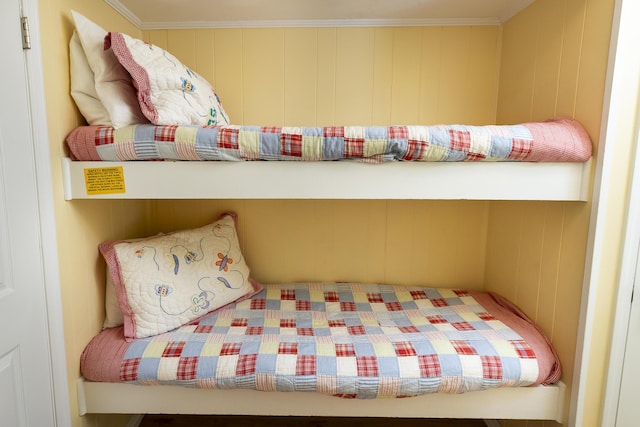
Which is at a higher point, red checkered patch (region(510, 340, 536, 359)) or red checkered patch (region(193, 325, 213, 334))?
red checkered patch (region(510, 340, 536, 359))

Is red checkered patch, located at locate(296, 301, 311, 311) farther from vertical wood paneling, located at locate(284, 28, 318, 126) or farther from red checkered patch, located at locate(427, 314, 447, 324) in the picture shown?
vertical wood paneling, located at locate(284, 28, 318, 126)

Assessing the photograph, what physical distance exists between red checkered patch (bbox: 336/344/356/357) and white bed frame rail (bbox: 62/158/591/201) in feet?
1.70

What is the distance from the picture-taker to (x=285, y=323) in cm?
141

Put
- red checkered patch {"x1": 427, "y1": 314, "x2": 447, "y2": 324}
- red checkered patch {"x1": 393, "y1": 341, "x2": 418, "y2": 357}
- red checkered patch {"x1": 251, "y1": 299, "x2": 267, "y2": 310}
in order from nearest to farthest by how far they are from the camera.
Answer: red checkered patch {"x1": 393, "y1": 341, "x2": 418, "y2": 357}, red checkered patch {"x1": 427, "y1": 314, "x2": 447, "y2": 324}, red checkered patch {"x1": 251, "y1": 299, "x2": 267, "y2": 310}

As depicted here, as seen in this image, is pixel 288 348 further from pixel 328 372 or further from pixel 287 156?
pixel 287 156

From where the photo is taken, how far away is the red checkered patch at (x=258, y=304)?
5.08ft

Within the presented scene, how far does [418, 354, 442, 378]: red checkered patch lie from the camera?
1.14 metres

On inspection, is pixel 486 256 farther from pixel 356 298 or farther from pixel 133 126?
pixel 133 126

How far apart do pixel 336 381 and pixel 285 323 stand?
0.36 meters

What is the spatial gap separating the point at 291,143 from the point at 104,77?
2.11ft

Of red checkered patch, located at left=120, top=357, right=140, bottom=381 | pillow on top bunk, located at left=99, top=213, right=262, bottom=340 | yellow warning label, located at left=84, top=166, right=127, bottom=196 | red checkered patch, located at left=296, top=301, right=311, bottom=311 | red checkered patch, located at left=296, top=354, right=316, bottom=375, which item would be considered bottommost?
red checkered patch, located at left=120, top=357, right=140, bottom=381

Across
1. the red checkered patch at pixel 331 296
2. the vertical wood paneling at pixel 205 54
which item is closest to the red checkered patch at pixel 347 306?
the red checkered patch at pixel 331 296

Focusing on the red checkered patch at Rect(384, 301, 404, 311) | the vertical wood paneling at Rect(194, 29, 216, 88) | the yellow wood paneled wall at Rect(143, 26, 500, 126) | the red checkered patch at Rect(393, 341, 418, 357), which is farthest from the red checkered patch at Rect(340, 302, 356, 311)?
the vertical wood paneling at Rect(194, 29, 216, 88)

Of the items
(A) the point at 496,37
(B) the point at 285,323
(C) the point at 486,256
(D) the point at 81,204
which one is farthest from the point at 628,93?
(D) the point at 81,204
